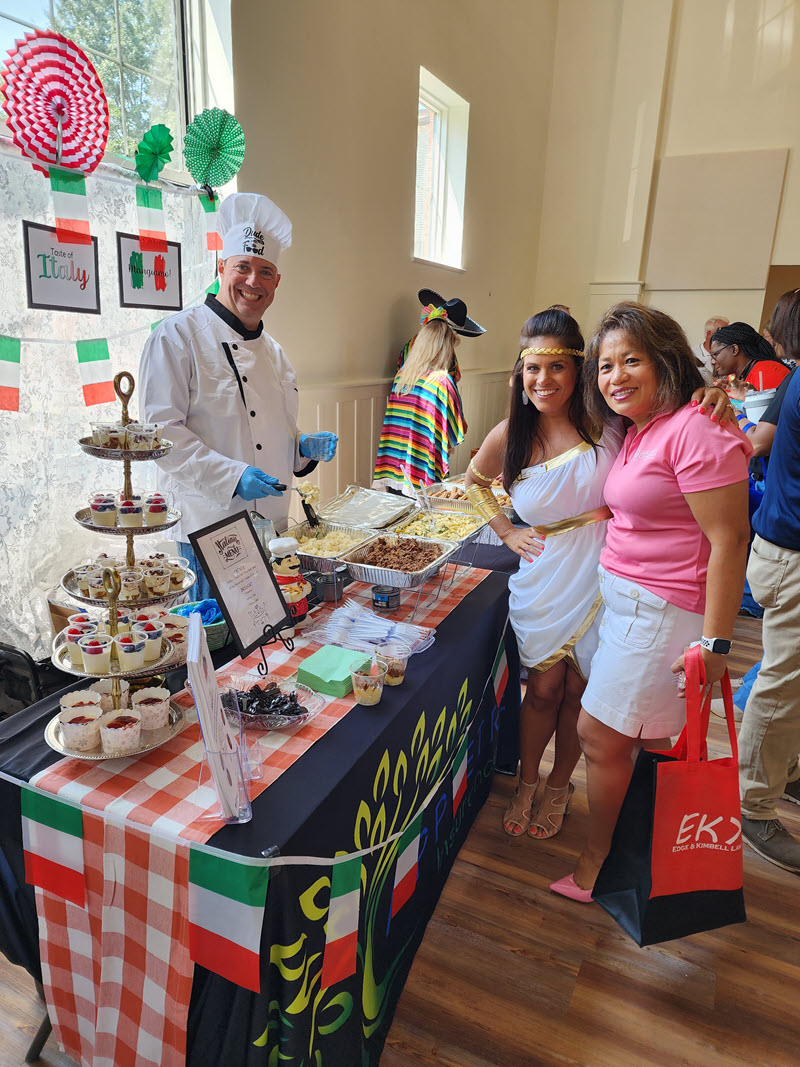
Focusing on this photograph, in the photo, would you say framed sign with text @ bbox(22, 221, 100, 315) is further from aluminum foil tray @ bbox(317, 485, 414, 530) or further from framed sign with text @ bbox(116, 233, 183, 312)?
aluminum foil tray @ bbox(317, 485, 414, 530)

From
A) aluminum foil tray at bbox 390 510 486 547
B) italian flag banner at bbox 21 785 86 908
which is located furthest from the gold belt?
italian flag banner at bbox 21 785 86 908

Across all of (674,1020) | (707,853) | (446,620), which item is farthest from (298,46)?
(674,1020)

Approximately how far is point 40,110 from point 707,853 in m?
2.40

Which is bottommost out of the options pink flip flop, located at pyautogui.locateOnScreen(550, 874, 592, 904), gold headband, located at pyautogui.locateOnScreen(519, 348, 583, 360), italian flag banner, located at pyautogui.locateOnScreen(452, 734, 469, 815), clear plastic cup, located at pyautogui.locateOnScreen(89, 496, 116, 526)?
pink flip flop, located at pyautogui.locateOnScreen(550, 874, 592, 904)

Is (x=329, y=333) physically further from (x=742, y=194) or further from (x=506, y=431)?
(x=742, y=194)

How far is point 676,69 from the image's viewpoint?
5.76 meters

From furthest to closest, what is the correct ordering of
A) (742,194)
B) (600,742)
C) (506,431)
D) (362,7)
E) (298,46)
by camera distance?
(742,194) < (362,7) < (298,46) < (506,431) < (600,742)

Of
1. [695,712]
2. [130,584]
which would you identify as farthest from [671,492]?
[130,584]

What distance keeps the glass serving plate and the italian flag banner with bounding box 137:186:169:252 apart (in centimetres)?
163

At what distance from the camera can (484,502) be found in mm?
2053

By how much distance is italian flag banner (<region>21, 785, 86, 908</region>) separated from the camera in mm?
1008

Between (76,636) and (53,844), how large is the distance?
33 cm

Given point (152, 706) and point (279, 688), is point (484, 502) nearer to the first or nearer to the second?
point (279, 688)

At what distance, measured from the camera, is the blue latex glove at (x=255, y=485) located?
173 centimetres
